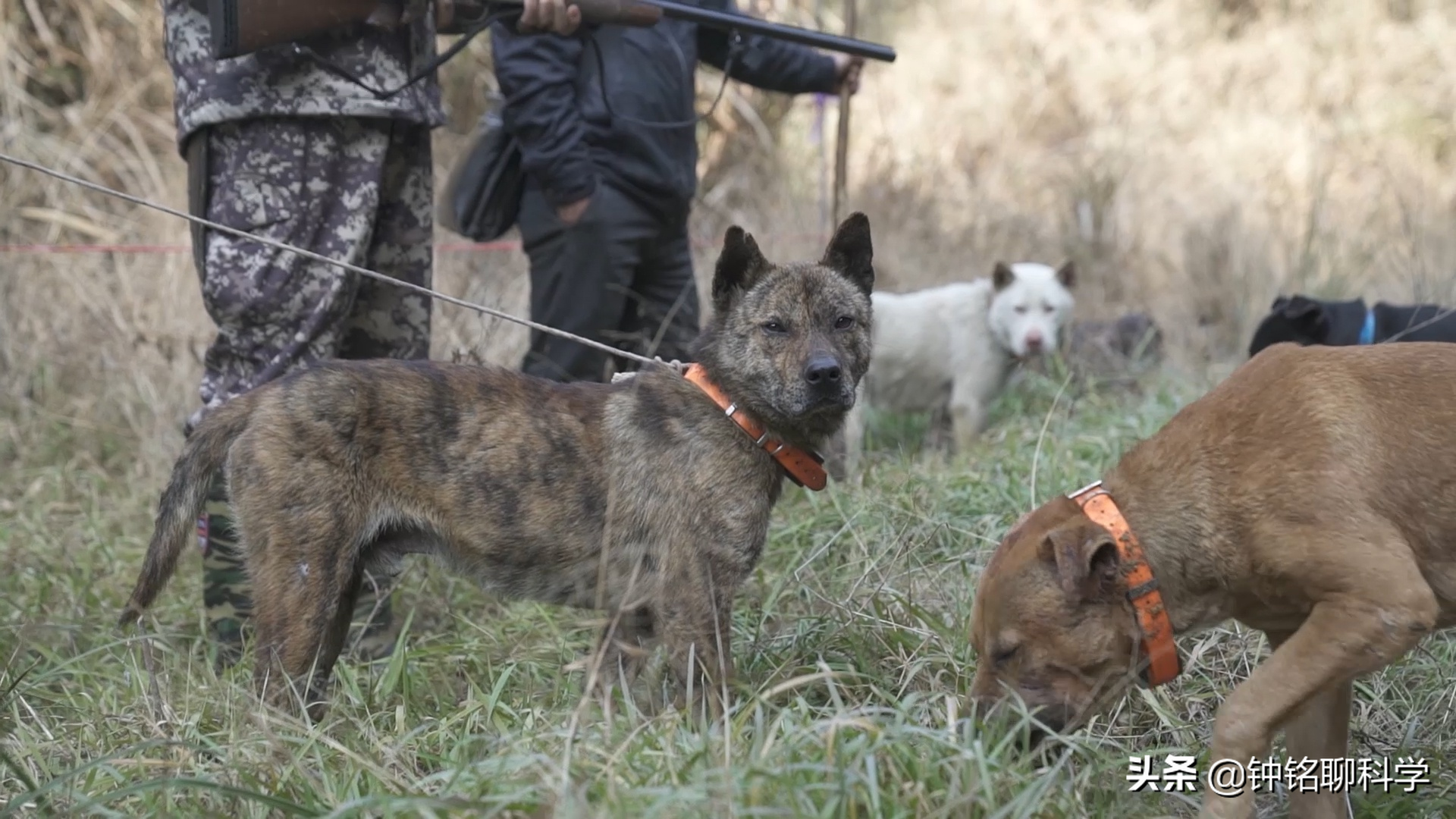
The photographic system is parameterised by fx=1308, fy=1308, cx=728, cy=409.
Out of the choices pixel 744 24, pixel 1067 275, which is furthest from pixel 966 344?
pixel 744 24

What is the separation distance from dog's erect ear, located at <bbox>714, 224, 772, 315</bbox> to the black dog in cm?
259

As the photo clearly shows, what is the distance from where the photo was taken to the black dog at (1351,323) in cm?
528

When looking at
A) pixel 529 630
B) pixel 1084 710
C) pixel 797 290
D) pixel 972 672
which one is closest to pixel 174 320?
pixel 529 630

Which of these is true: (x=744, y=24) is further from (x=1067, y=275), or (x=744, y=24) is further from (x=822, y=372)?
(x=1067, y=275)

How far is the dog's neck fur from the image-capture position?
10.0 feet

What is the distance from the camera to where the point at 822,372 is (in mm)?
3639

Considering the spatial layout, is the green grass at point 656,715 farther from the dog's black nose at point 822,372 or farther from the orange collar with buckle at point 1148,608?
the dog's black nose at point 822,372

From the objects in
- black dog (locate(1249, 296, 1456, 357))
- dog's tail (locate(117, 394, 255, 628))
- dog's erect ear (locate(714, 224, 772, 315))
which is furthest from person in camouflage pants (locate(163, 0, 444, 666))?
black dog (locate(1249, 296, 1456, 357))

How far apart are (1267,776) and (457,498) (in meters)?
2.20

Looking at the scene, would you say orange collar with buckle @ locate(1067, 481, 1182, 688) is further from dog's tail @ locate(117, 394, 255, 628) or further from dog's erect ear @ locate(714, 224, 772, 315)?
dog's tail @ locate(117, 394, 255, 628)

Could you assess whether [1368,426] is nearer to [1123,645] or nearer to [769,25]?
[1123,645]

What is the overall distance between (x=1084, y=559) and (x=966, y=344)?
5400 mm

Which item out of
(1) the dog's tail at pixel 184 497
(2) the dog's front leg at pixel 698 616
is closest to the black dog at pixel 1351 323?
(2) the dog's front leg at pixel 698 616

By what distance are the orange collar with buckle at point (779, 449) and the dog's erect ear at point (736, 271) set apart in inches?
11.6
